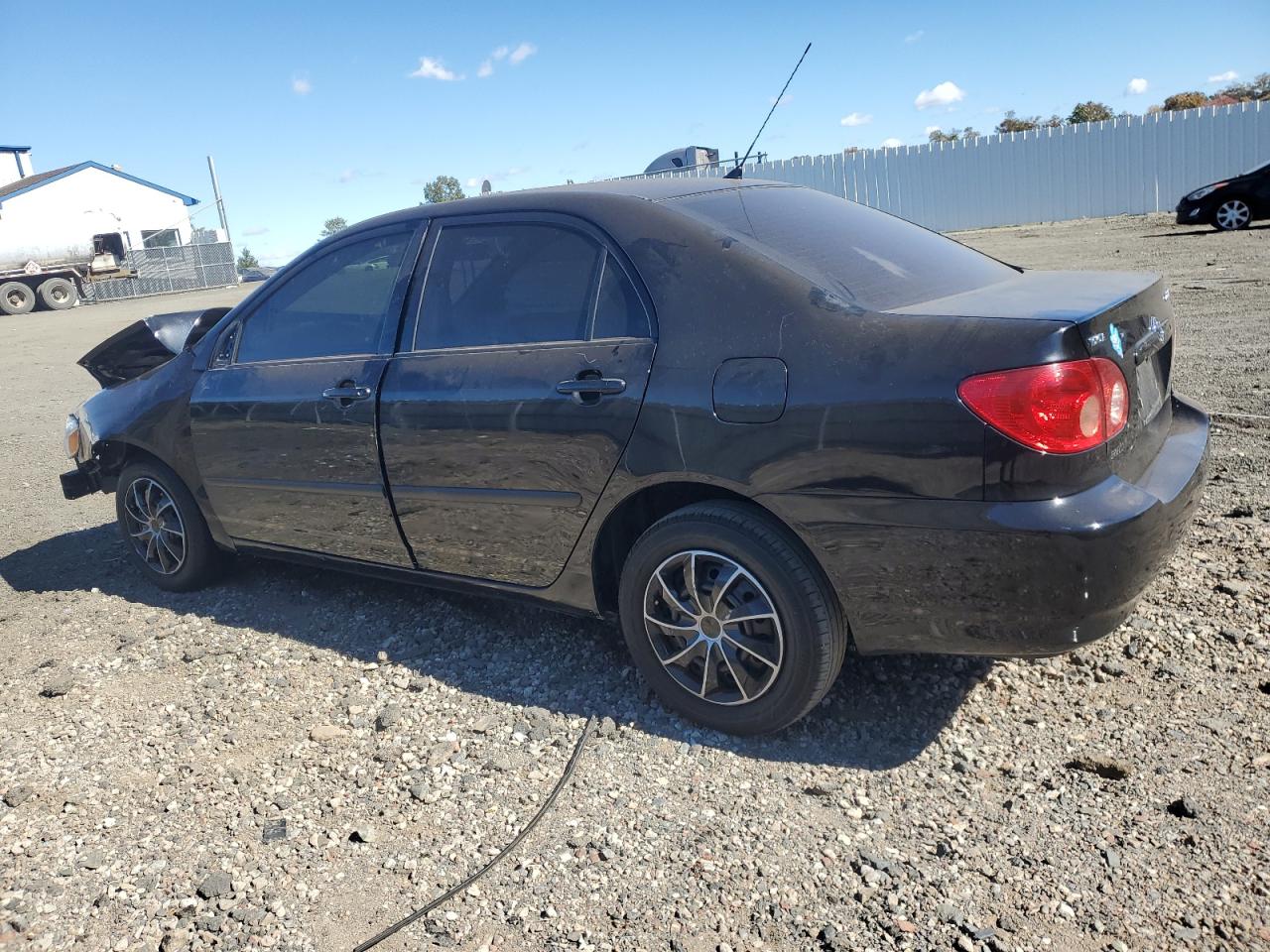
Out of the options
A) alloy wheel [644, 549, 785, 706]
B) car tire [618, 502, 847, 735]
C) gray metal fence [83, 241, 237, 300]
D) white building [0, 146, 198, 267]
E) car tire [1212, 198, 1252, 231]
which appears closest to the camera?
car tire [618, 502, 847, 735]

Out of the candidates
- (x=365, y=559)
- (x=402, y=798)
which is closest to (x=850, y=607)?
(x=402, y=798)

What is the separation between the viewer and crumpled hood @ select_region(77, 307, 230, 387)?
17.1ft

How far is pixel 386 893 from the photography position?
8.46 feet

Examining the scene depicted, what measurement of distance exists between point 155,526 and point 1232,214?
18.9 meters

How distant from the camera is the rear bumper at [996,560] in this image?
251 cm

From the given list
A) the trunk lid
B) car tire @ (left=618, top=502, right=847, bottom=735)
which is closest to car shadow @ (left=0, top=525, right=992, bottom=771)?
car tire @ (left=618, top=502, right=847, bottom=735)

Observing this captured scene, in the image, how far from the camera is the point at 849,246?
10.8ft

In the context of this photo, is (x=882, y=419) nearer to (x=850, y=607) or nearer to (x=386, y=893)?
(x=850, y=607)

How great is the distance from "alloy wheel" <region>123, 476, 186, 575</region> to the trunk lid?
3676 mm

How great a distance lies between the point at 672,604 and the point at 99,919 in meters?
1.76

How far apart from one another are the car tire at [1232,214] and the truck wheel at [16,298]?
111 ft

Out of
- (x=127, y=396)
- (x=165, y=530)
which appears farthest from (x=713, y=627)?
(x=127, y=396)

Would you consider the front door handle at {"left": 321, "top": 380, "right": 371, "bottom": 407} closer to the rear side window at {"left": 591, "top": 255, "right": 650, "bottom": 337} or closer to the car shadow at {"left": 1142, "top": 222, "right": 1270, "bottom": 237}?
the rear side window at {"left": 591, "top": 255, "right": 650, "bottom": 337}

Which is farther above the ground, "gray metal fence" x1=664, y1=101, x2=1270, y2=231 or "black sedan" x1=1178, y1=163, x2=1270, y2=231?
"gray metal fence" x1=664, y1=101, x2=1270, y2=231
